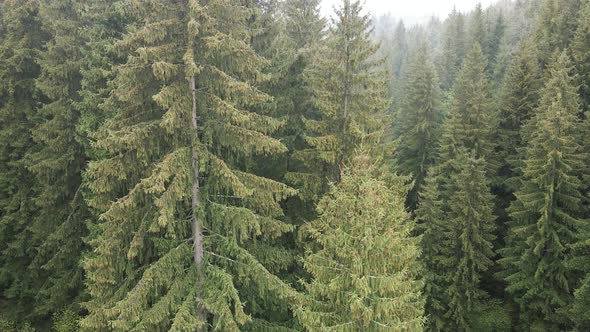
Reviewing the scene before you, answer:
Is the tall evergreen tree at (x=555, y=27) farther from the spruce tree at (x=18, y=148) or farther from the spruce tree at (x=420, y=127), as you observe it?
the spruce tree at (x=18, y=148)

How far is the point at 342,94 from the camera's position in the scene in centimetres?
1569

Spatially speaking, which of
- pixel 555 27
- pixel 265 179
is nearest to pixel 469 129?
pixel 555 27

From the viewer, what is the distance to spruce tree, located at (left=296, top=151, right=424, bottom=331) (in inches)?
374

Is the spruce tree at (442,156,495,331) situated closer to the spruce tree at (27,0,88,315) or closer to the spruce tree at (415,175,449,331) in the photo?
the spruce tree at (415,175,449,331)

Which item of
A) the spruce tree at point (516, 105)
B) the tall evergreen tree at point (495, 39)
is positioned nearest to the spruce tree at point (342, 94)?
the spruce tree at point (516, 105)

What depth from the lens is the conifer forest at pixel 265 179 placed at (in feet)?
33.2

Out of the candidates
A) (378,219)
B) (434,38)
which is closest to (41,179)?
(378,219)

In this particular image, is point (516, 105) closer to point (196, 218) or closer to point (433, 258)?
point (433, 258)

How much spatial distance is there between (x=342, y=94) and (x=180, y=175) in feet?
25.6

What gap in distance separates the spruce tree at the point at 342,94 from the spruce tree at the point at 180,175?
413cm

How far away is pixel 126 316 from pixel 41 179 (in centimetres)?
1297

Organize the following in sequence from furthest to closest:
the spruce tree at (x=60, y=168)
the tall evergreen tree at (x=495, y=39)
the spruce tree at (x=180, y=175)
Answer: the tall evergreen tree at (x=495, y=39), the spruce tree at (x=60, y=168), the spruce tree at (x=180, y=175)

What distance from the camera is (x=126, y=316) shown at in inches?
383

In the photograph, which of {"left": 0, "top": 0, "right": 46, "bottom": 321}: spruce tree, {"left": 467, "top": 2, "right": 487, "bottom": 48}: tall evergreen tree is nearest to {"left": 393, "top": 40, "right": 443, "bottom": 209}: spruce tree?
{"left": 467, "top": 2, "right": 487, "bottom": 48}: tall evergreen tree
